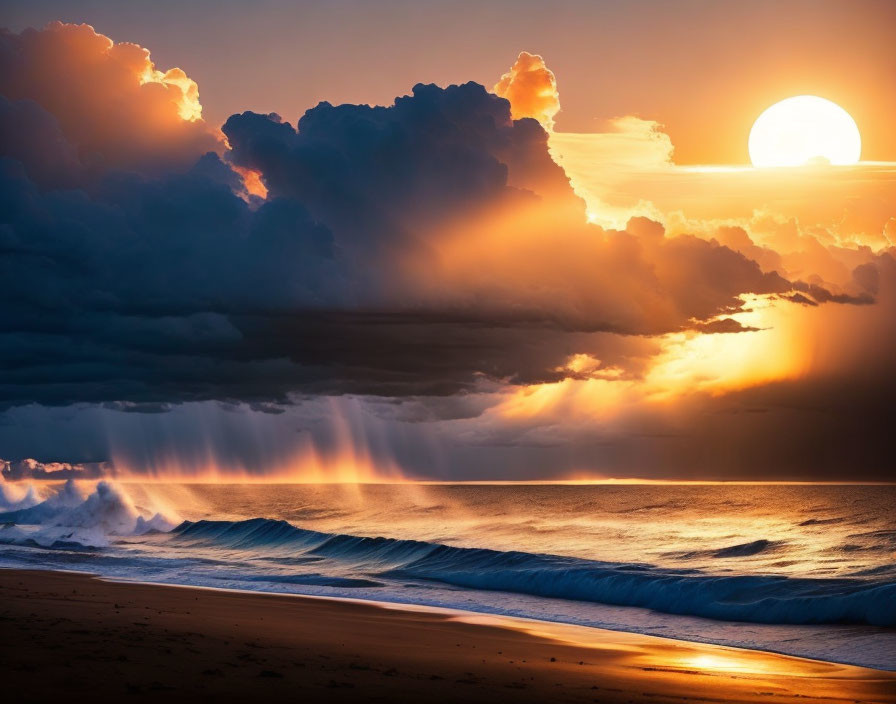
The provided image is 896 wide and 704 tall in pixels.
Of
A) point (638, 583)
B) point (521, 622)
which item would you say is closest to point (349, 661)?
point (521, 622)

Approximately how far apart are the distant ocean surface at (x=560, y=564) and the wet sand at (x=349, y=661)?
4132 mm

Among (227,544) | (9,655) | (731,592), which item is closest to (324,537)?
(227,544)

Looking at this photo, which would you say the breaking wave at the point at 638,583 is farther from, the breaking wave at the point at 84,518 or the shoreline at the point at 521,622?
the breaking wave at the point at 84,518

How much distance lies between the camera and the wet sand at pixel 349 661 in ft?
51.8

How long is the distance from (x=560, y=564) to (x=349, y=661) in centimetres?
2785

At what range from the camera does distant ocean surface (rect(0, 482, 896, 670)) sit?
31.7 m

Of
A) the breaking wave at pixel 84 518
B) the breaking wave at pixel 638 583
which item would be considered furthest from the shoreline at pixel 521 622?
the breaking wave at pixel 84 518

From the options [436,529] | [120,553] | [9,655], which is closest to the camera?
[9,655]

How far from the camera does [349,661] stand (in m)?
19.8

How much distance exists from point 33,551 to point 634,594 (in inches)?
1382

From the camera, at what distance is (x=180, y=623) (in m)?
24.0

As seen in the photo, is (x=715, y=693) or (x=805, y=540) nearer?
(x=715, y=693)

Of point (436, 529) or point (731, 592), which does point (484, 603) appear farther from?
point (436, 529)

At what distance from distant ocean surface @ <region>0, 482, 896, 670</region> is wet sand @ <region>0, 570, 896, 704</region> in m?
4.13
